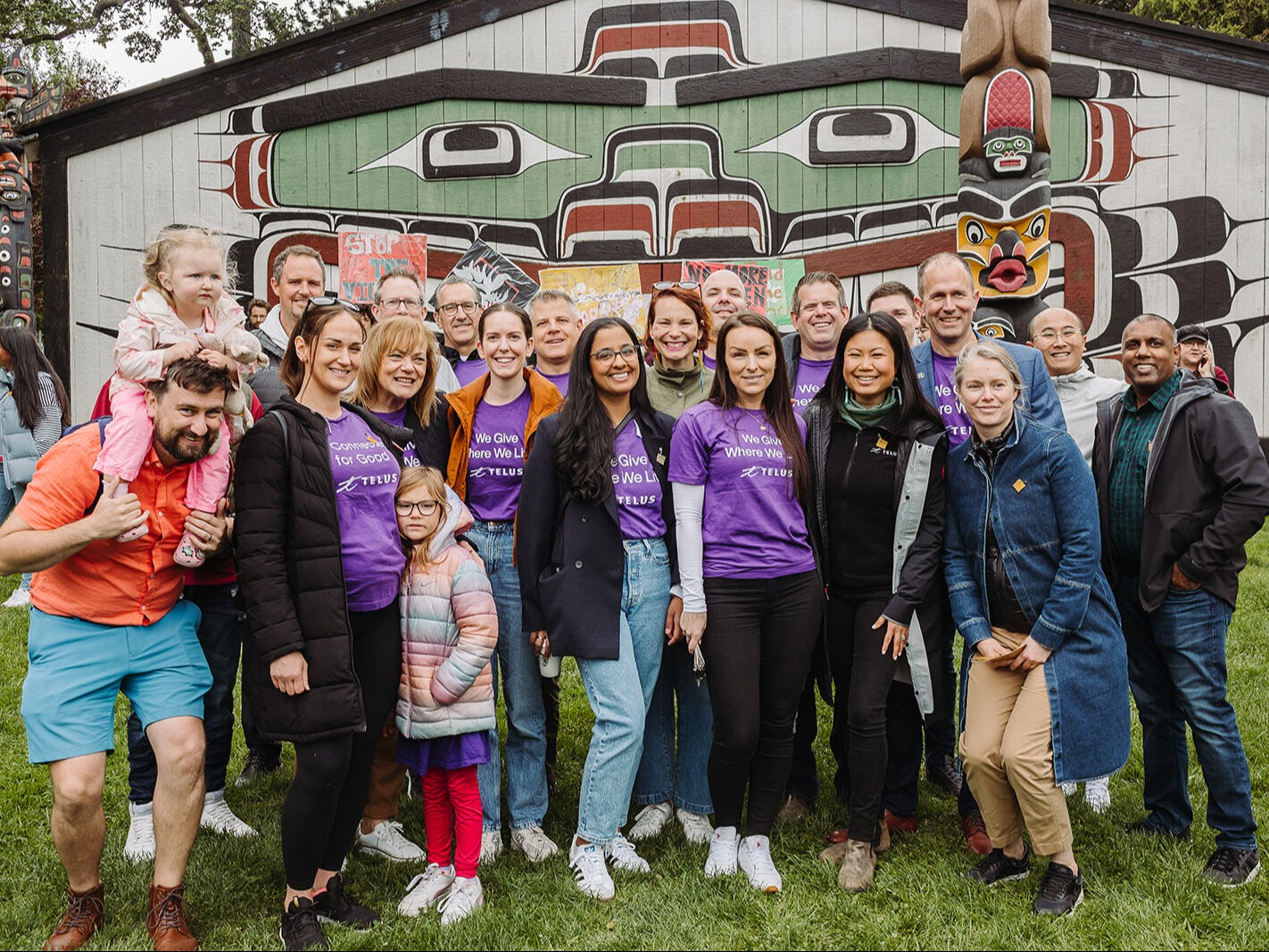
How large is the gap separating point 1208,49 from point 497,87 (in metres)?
8.11

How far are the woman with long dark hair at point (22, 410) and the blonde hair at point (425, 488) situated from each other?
5670 mm

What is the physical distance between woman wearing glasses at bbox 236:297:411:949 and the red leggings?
1.13ft

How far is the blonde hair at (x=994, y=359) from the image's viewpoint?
379cm

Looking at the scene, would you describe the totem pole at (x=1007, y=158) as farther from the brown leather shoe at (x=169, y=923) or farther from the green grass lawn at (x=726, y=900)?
the brown leather shoe at (x=169, y=923)

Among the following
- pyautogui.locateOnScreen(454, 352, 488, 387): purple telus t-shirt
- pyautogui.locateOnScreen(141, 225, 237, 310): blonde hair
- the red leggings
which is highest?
pyautogui.locateOnScreen(141, 225, 237, 310): blonde hair

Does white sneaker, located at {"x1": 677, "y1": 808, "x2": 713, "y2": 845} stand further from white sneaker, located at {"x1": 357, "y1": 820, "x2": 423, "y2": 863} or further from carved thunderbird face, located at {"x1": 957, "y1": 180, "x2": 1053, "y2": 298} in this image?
carved thunderbird face, located at {"x1": 957, "y1": 180, "x2": 1053, "y2": 298}

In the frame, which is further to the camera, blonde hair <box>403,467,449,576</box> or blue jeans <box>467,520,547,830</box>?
blue jeans <box>467,520,547,830</box>

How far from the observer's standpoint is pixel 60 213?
11727mm

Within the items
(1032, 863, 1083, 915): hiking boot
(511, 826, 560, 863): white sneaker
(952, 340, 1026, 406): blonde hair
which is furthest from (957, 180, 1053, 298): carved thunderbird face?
(511, 826, 560, 863): white sneaker

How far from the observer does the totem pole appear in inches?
301

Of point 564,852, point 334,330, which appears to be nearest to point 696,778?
point 564,852

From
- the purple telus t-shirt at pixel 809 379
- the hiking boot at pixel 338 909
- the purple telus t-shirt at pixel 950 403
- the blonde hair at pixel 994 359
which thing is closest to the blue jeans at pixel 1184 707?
the purple telus t-shirt at pixel 950 403

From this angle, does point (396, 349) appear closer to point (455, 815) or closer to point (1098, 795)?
point (455, 815)

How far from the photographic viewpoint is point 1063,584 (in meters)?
3.70
